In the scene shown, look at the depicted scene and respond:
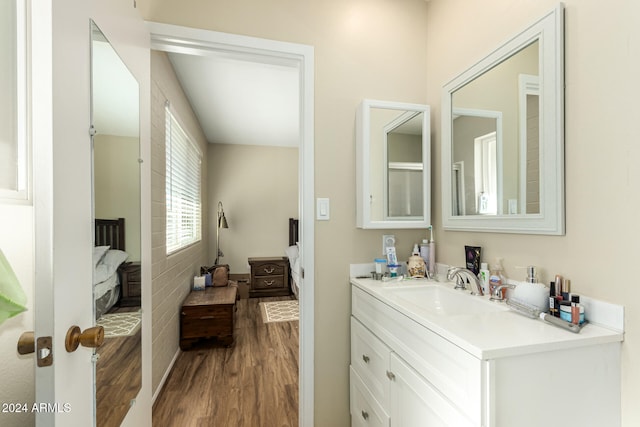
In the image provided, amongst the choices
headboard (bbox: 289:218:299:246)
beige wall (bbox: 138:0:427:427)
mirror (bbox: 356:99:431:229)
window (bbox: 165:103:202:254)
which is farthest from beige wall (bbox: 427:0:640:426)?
headboard (bbox: 289:218:299:246)

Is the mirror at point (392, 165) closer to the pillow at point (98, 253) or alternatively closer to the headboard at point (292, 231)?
the pillow at point (98, 253)

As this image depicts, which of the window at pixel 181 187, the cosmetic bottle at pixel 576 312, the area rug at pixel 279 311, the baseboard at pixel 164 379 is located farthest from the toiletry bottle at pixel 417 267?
the area rug at pixel 279 311

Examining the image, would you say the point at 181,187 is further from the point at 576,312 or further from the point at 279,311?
the point at 576,312

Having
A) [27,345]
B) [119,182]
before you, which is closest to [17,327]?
[27,345]

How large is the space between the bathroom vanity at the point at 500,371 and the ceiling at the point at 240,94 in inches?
60.1

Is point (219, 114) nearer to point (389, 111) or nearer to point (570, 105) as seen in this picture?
point (389, 111)

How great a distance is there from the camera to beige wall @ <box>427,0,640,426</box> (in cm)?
85

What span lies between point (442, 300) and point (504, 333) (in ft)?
1.92

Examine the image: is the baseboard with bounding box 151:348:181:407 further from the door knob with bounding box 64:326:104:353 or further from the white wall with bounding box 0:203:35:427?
the door knob with bounding box 64:326:104:353

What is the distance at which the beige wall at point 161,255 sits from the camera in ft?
6.60

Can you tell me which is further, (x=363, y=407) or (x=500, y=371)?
(x=363, y=407)

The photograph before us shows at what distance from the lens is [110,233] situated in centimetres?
98

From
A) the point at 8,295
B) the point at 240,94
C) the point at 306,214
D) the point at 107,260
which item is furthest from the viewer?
the point at 240,94

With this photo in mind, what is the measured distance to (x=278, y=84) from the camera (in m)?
2.85
